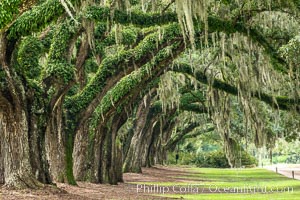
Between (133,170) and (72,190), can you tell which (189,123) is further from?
(72,190)

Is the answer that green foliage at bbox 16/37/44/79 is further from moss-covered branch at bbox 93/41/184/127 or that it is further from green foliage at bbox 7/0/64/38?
moss-covered branch at bbox 93/41/184/127

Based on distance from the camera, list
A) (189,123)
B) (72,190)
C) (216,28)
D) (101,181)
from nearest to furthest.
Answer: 1. (216,28)
2. (72,190)
3. (101,181)
4. (189,123)

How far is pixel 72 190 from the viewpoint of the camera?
12.2 metres

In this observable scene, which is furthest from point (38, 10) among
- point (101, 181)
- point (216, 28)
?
point (101, 181)

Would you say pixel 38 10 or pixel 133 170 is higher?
pixel 38 10

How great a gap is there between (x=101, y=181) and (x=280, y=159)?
324 feet

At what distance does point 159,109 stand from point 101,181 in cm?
910

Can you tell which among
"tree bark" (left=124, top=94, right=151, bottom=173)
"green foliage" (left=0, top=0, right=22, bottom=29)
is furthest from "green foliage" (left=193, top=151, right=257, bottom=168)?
"green foliage" (left=0, top=0, right=22, bottom=29)

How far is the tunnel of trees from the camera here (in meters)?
10.1

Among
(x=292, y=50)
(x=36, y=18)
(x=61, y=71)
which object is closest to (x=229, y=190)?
(x=292, y=50)

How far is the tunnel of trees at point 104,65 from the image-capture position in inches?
397

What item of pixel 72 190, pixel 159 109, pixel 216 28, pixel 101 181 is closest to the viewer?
pixel 216 28

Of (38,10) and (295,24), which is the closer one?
(38,10)

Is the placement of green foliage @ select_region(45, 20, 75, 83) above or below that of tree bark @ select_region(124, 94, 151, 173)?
above
